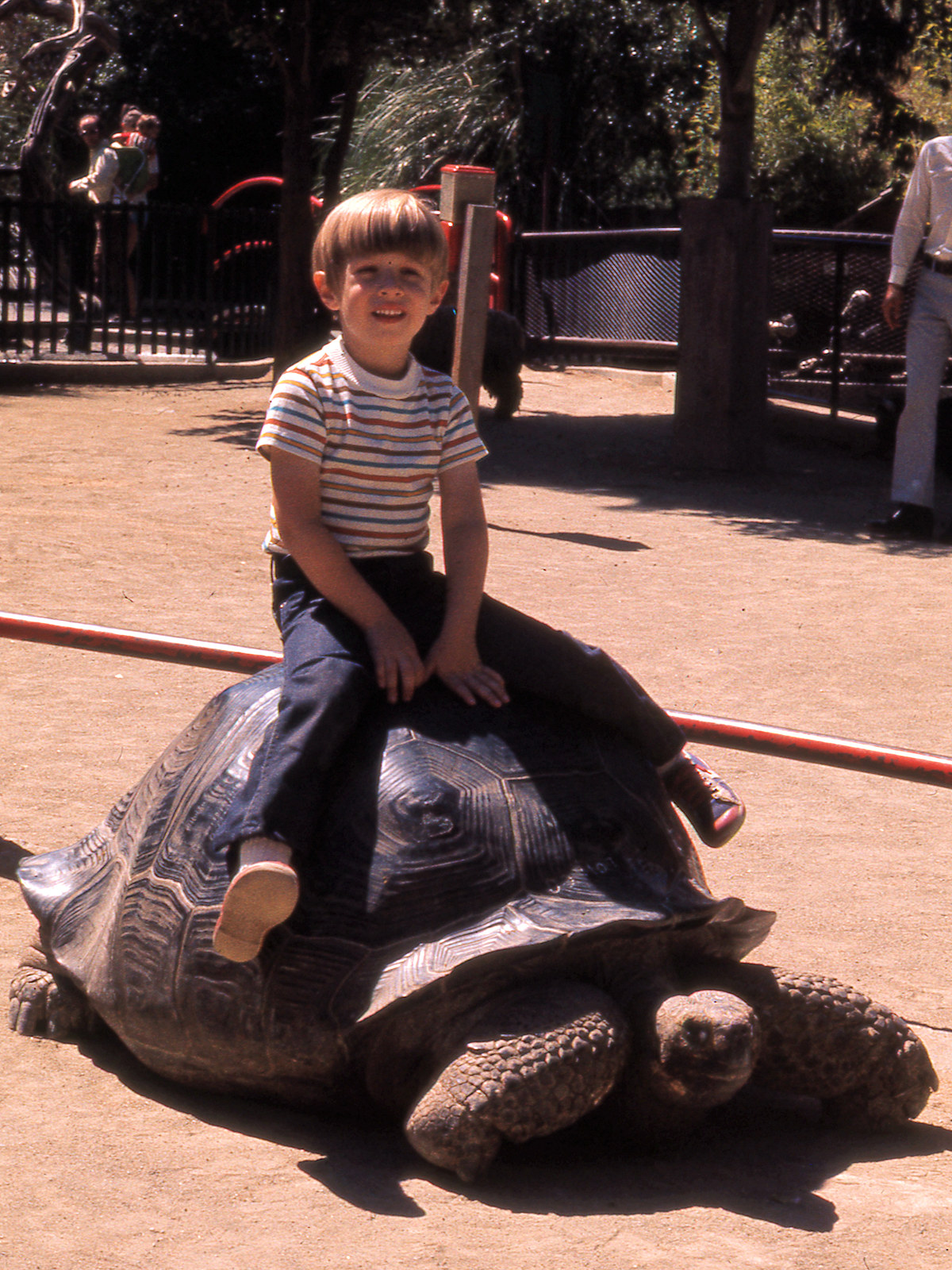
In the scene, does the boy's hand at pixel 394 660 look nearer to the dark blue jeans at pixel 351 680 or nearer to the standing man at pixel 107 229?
the dark blue jeans at pixel 351 680

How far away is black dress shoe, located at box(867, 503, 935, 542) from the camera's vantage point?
9.38 m

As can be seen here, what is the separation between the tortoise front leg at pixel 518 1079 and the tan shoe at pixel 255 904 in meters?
0.36

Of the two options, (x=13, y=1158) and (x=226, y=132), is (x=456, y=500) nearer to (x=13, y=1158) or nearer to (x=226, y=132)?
(x=13, y=1158)

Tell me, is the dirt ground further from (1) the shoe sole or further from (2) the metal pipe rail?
(2) the metal pipe rail

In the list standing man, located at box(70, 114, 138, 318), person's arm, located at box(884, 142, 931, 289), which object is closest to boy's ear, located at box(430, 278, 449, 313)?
person's arm, located at box(884, 142, 931, 289)

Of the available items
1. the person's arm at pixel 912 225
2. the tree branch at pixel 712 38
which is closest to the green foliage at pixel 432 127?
the tree branch at pixel 712 38

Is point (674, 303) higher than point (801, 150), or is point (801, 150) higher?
point (801, 150)

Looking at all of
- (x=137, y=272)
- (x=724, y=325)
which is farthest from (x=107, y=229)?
(x=724, y=325)

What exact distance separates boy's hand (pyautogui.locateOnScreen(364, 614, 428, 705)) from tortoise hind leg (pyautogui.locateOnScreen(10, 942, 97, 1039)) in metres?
0.94

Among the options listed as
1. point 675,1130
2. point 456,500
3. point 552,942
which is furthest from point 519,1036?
point 456,500

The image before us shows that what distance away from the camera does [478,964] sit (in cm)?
263

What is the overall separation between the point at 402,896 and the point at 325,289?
3.81 ft

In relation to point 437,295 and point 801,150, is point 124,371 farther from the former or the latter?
point 437,295

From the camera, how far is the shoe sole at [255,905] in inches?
Result: 105
